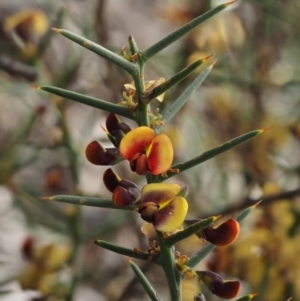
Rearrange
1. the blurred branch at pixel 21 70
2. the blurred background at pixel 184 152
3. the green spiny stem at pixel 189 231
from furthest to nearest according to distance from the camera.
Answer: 1. the blurred branch at pixel 21 70
2. the blurred background at pixel 184 152
3. the green spiny stem at pixel 189 231

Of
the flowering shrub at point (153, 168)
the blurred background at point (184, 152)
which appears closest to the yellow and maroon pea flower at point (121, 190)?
the flowering shrub at point (153, 168)

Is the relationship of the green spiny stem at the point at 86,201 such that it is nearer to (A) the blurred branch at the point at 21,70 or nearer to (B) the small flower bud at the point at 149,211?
(B) the small flower bud at the point at 149,211

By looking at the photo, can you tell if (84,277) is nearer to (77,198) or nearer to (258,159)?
(258,159)

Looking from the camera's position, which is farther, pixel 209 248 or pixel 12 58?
pixel 12 58

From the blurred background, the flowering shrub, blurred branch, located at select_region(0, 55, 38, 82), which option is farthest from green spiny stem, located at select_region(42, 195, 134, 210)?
blurred branch, located at select_region(0, 55, 38, 82)

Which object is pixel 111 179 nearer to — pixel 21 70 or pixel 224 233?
pixel 224 233

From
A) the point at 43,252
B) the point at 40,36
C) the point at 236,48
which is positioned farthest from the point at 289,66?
the point at 43,252
